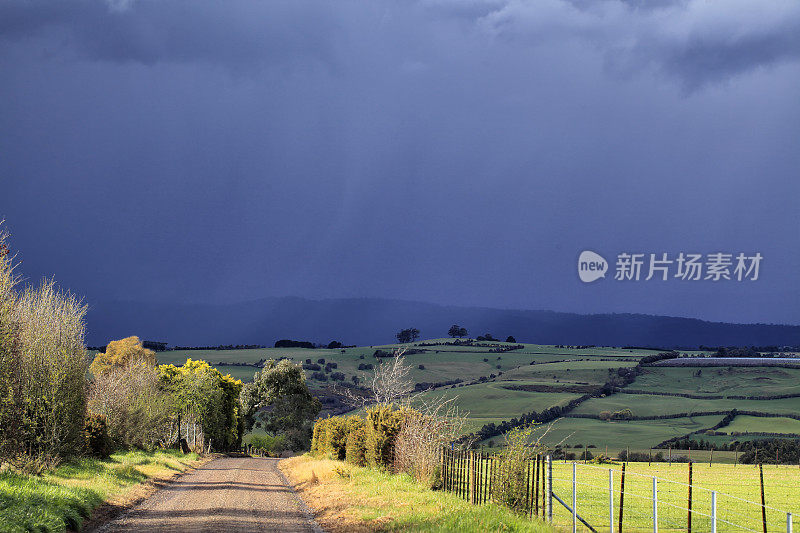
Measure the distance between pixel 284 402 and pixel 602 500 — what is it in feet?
180

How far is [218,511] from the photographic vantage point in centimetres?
1998

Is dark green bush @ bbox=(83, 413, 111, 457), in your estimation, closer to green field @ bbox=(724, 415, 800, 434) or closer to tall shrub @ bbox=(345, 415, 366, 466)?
tall shrub @ bbox=(345, 415, 366, 466)

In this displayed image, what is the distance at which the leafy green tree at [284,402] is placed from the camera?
275ft

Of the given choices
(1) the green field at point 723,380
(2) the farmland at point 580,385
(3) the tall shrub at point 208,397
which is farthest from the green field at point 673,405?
(3) the tall shrub at point 208,397

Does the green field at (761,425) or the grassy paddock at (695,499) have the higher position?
the grassy paddock at (695,499)

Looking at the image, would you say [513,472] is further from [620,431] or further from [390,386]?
Answer: [620,431]

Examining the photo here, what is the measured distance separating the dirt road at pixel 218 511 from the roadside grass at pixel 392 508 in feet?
2.52

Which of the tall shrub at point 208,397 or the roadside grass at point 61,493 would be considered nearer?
the roadside grass at point 61,493

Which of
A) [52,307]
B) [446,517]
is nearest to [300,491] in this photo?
[52,307]

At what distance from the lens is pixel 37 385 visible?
25.0 m

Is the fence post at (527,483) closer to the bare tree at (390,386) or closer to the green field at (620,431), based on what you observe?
the bare tree at (390,386)

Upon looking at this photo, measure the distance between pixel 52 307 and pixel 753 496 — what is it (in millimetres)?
35097

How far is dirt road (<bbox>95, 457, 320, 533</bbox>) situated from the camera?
55.8 ft

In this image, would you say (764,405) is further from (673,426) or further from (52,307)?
(52,307)
